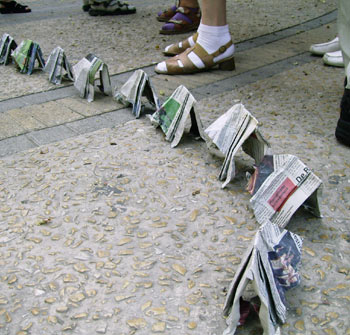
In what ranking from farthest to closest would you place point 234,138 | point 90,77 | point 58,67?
point 58,67
point 90,77
point 234,138

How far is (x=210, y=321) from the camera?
3.65 ft

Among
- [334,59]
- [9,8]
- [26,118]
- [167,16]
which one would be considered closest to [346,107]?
[334,59]

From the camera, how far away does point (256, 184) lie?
157 cm

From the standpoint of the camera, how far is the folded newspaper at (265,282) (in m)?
1.06

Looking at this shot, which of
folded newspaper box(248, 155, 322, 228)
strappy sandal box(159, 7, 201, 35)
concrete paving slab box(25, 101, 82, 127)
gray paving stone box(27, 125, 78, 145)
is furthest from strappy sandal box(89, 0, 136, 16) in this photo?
folded newspaper box(248, 155, 322, 228)

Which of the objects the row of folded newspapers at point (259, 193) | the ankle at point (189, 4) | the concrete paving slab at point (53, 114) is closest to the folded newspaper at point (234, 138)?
the row of folded newspapers at point (259, 193)

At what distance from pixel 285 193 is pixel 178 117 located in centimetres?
70

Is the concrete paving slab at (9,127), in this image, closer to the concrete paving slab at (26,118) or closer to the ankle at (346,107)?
the concrete paving slab at (26,118)

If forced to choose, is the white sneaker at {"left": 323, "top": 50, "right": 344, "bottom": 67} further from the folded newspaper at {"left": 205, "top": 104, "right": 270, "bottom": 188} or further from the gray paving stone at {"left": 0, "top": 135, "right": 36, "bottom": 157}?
the gray paving stone at {"left": 0, "top": 135, "right": 36, "bottom": 157}

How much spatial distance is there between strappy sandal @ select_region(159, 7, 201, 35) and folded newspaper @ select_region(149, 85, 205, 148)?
7.12ft

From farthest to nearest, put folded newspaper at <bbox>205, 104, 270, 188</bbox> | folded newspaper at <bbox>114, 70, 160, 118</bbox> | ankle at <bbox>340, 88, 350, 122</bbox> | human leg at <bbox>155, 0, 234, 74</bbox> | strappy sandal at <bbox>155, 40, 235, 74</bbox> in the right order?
strappy sandal at <bbox>155, 40, 235, 74</bbox> < human leg at <bbox>155, 0, 234, 74</bbox> < folded newspaper at <bbox>114, 70, 160, 118</bbox> < ankle at <bbox>340, 88, 350, 122</bbox> < folded newspaper at <bbox>205, 104, 270, 188</bbox>

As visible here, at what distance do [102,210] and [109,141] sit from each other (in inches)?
21.9

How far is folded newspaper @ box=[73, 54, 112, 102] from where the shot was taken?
247 cm

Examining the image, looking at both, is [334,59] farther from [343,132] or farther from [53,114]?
[53,114]
